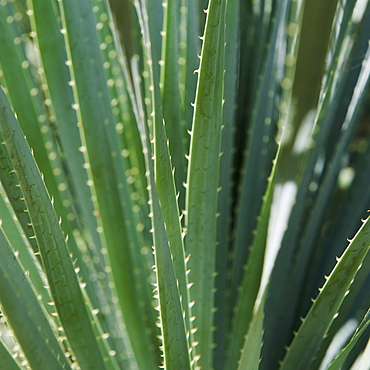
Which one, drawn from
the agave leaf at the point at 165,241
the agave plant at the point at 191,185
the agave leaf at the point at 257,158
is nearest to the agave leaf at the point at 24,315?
the agave plant at the point at 191,185

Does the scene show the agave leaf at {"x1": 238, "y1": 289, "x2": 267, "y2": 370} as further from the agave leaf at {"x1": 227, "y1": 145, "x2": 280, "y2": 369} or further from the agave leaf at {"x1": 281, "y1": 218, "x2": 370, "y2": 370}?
the agave leaf at {"x1": 227, "y1": 145, "x2": 280, "y2": 369}

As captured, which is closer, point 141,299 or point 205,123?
point 205,123

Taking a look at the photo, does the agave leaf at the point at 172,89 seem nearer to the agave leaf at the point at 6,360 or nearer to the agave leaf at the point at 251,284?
the agave leaf at the point at 251,284

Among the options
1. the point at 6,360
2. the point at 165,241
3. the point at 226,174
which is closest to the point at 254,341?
the point at 165,241

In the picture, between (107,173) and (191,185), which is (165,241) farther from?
(107,173)

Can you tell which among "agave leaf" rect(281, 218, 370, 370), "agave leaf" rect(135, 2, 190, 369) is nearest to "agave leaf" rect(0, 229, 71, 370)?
"agave leaf" rect(135, 2, 190, 369)

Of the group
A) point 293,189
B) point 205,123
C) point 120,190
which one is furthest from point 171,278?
point 293,189

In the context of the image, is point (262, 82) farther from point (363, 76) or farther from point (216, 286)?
point (216, 286)
